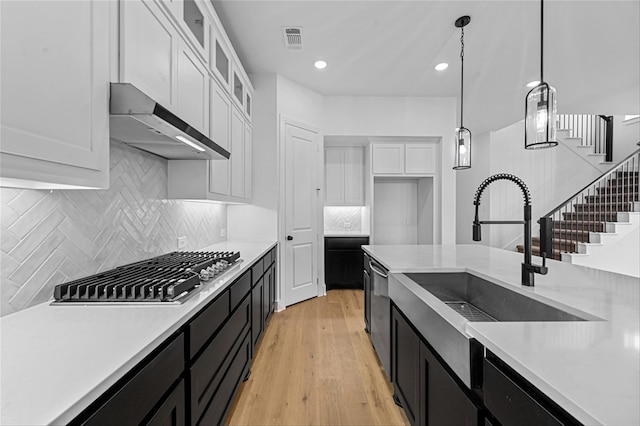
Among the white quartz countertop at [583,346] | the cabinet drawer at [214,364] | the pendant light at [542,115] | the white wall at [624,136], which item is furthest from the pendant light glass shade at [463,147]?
the white wall at [624,136]

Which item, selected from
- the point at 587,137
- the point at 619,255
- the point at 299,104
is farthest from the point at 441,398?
the point at 587,137

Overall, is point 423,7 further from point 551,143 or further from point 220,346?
point 220,346

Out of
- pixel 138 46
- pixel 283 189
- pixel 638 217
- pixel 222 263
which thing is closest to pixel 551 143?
pixel 222 263

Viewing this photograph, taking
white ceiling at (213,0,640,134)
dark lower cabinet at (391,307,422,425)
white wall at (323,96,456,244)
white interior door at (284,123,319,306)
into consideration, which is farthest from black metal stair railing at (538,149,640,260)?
dark lower cabinet at (391,307,422,425)

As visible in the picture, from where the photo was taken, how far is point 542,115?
1.67m

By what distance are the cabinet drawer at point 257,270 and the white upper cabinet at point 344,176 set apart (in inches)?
106

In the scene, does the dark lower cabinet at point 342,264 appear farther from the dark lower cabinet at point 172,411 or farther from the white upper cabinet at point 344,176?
the dark lower cabinet at point 172,411

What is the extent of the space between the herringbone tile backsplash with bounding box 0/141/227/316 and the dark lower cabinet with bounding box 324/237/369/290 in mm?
2862

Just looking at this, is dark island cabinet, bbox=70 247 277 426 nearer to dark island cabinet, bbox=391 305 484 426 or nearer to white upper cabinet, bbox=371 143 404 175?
dark island cabinet, bbox=391 305 484 426

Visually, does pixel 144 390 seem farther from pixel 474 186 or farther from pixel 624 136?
pixel 624 136

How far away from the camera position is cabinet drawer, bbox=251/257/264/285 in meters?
2.43

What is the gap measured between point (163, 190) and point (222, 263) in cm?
82

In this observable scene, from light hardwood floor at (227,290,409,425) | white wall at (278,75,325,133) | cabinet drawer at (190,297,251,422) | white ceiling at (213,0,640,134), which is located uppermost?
white ceiling at (213,0,640,134)

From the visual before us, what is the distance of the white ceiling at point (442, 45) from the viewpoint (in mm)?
2773
